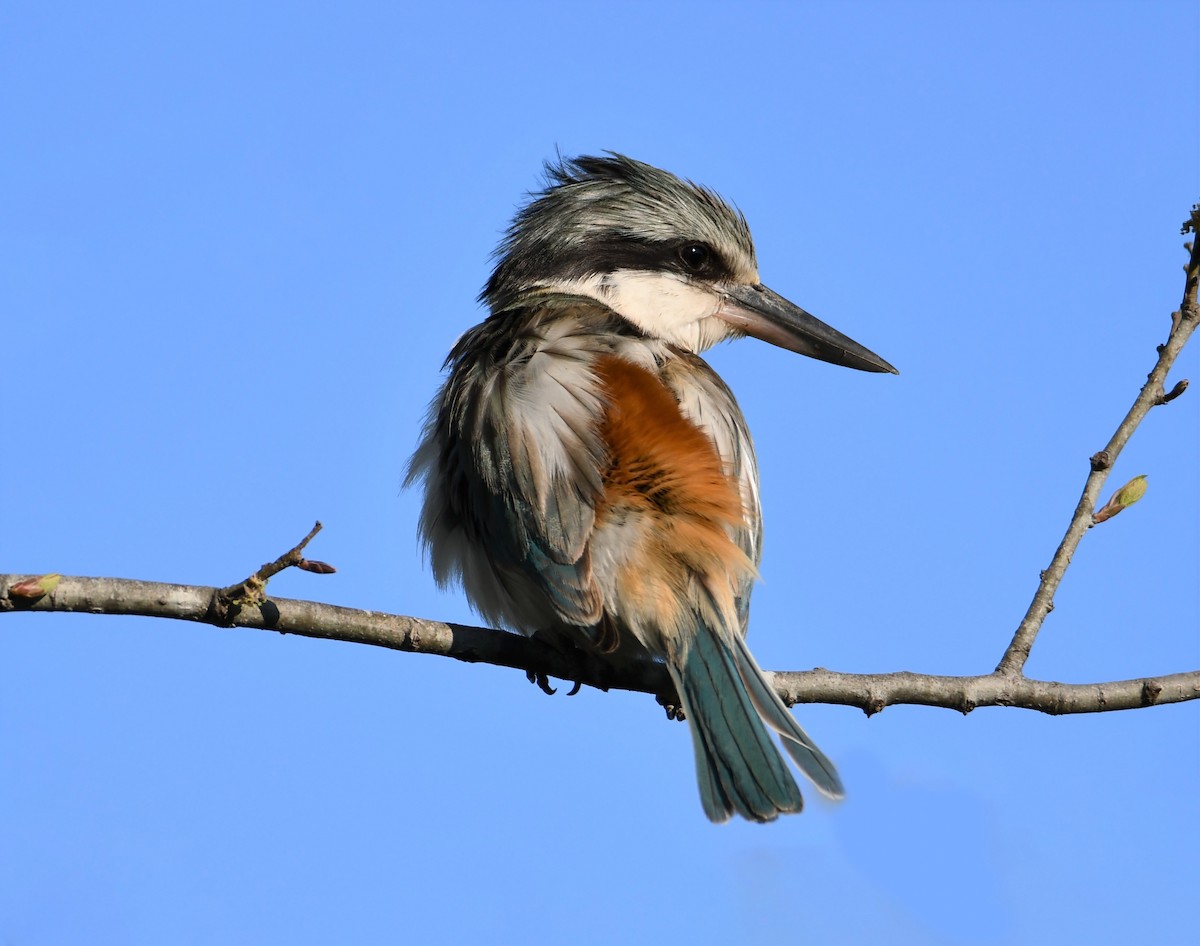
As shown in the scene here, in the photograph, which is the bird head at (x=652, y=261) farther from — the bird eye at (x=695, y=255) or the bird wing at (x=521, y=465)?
the bird wing at (x=521, y=465)

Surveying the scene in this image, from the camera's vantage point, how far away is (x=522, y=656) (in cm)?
376

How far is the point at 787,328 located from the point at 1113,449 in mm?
1984

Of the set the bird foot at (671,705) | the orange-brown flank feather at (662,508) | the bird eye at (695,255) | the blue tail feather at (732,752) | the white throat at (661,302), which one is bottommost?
the blue tail feather at (732,752)

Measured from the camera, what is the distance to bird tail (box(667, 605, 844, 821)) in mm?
3580

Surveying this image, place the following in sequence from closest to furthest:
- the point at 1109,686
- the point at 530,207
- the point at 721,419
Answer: the point at 1109,686 → the point at 721,419 → the point at 530,207

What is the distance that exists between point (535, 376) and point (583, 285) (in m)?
1.28

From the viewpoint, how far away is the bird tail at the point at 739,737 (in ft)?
11.7

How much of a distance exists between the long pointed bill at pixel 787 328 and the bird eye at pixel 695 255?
0.17 metres

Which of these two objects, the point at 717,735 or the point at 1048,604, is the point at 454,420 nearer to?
the point at 717,735

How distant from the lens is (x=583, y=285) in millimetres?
5195

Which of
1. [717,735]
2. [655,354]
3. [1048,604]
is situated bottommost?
[717,735]

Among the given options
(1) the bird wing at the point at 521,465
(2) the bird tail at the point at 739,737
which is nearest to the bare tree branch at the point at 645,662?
(2) the bird tail at the point at 739,737

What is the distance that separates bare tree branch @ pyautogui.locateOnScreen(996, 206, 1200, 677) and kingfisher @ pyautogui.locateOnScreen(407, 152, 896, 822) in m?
0.77

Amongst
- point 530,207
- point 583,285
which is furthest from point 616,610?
point 530,207
